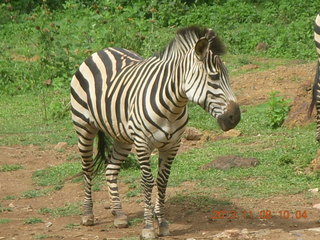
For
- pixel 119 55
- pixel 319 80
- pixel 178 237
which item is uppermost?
pixel 119 55

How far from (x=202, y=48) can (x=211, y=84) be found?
0.33 m

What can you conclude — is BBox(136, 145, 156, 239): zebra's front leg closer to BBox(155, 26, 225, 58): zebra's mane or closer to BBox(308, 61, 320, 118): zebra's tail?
BBox(155, 26, 225, 58): zebra's mane

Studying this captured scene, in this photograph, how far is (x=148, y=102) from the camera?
24.4 feet

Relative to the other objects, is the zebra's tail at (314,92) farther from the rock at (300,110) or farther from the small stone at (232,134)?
the small stone at (232,134)

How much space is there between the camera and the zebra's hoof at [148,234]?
24.2 ft

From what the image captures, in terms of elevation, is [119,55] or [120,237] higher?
[119,55]

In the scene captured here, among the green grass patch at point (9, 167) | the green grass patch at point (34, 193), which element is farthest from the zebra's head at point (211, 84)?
the green grass patch at point (9, 167)

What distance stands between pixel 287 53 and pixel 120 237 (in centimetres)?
1010

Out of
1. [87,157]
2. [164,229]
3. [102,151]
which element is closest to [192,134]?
[102,151]

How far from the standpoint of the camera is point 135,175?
991cm

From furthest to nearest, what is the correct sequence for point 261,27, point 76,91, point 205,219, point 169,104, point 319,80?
point 261,27, point 319,80, point 76,91, point 205,219, point 169,104

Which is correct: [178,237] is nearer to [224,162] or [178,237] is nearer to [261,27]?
[224,162]

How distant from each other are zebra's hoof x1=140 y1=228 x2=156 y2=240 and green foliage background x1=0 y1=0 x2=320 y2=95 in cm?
855

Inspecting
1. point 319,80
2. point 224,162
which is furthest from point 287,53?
point 224,162
